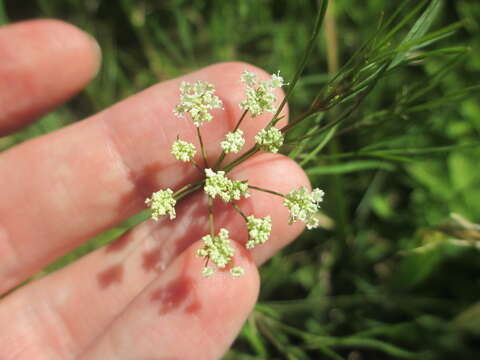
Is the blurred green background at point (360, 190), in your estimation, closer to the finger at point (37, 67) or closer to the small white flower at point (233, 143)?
the small white flower at point (233, 143)

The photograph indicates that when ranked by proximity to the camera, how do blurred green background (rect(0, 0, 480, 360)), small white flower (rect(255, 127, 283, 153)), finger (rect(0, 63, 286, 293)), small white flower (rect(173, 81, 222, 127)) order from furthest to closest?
blurred green background (rect(0, 0, 480, 360)) → finger (rect(0, 63, 286, 293)) → small white flower (rect(173, 81, 222, 127)) → small white flower (rect(255, 127, 283, 153))

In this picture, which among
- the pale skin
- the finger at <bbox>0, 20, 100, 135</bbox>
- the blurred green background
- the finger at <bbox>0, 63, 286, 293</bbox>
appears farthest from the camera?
the blurred green background

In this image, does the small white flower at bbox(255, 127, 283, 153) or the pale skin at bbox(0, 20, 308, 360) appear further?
the pale skin at bbox(0, 20, 308, 360)

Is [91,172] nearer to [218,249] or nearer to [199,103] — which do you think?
[199,103]

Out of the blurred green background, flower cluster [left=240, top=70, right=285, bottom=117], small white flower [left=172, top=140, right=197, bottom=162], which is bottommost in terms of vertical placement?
the blurred green background

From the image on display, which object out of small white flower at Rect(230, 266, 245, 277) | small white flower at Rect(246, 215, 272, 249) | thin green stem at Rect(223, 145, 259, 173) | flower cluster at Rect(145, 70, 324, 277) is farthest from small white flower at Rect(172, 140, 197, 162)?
small white flower at Rect(230, 266, 245, 277)

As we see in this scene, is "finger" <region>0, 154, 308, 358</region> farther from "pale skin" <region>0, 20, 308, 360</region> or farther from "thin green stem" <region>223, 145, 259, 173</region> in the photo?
"thin green stem" <region>223, 145, 259, 173</region>

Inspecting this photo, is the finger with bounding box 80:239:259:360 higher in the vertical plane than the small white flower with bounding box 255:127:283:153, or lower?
lower
